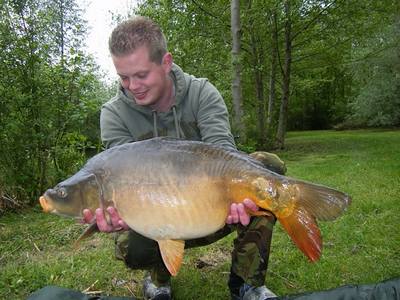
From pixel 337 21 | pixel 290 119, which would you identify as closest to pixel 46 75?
pixel 337 21

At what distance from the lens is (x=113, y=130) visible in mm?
2145

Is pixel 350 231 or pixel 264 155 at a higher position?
pixel 264 155

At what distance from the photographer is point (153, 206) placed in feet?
5.08

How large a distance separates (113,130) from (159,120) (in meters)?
0.23

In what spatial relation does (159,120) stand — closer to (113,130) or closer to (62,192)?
(113,130)

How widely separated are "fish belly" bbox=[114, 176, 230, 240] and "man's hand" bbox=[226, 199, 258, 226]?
0.08 feet

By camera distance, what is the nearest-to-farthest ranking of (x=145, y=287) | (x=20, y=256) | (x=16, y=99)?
(x=145, y=287) → (x=20, y=256) → (x=16, y=99)

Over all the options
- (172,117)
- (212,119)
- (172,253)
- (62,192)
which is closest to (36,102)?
(172,117)

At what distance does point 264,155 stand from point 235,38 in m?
6.98

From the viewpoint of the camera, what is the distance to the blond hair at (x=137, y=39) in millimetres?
1853

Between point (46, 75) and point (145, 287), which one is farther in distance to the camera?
point (46, 75)

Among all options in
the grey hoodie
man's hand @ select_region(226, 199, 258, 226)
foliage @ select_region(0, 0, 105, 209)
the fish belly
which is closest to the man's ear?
the grey hoodie

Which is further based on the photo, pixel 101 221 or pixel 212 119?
pixel 212 119

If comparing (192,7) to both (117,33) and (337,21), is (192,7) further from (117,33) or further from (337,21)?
(117,33)
